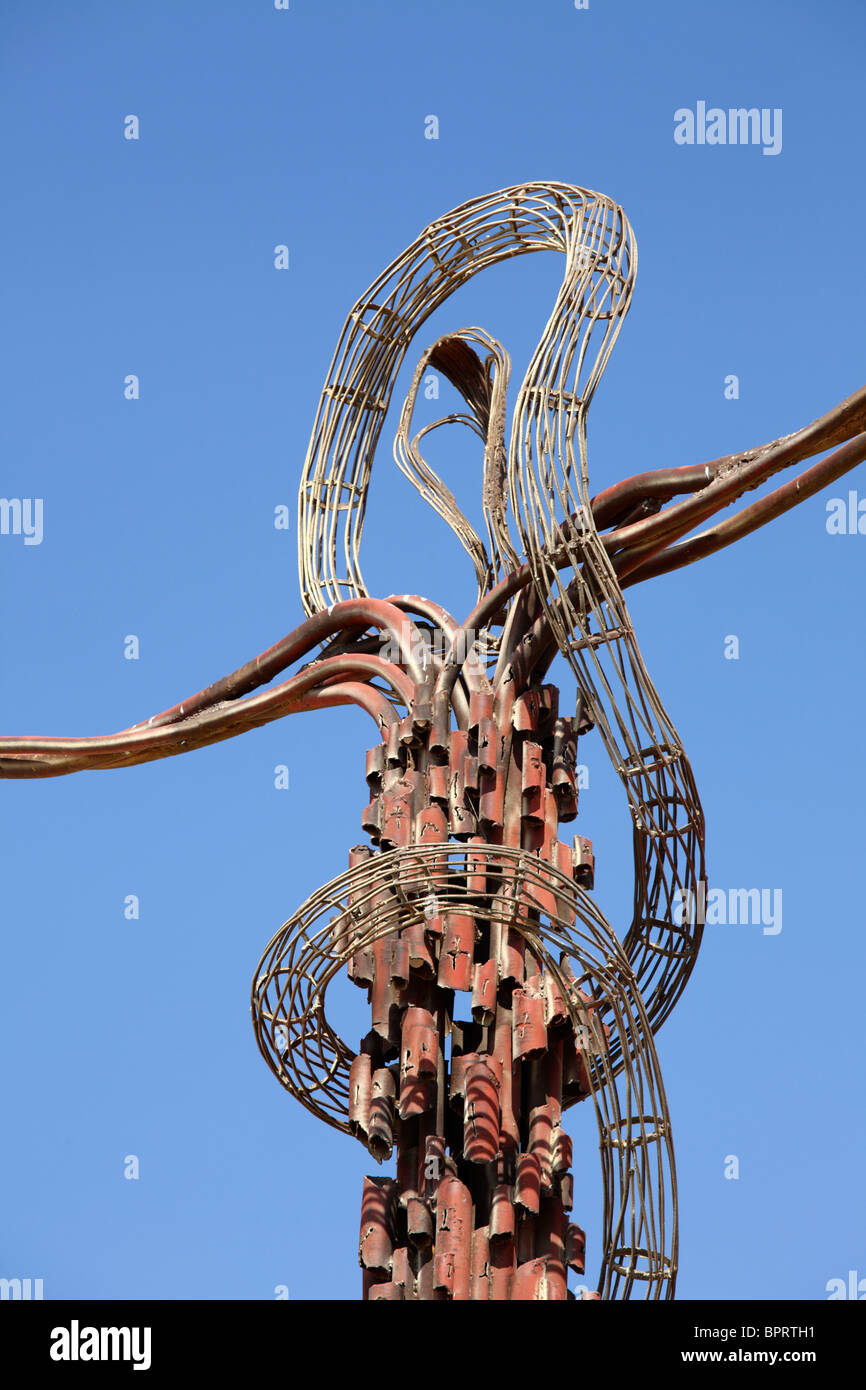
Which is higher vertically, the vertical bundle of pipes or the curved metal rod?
the curved metal rod

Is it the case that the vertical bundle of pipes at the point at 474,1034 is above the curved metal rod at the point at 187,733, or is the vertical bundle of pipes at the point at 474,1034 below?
below

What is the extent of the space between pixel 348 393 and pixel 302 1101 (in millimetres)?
6026

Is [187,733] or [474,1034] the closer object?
[474,1034]

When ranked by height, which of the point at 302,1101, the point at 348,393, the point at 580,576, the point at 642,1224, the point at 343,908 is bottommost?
the point at 642,1224

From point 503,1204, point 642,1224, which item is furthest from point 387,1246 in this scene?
point 642,1224

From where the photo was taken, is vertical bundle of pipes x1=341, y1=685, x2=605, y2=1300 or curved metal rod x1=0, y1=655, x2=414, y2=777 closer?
vertical bundle of pipes x1=341, y1=685, x2=605, y2=1300

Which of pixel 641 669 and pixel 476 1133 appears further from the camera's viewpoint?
pixel 641 669

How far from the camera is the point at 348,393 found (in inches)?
663

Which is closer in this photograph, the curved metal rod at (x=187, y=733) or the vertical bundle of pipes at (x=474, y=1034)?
the vertical bundle of pipes at (x=474, y=1034)

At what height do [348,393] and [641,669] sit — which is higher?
[348,393]

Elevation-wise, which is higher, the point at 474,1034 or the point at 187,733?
the point at 187,733

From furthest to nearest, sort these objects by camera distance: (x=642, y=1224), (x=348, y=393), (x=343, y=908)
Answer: (x=348, y=393) < (x=343, y=908) < (x=642, y=1224)
